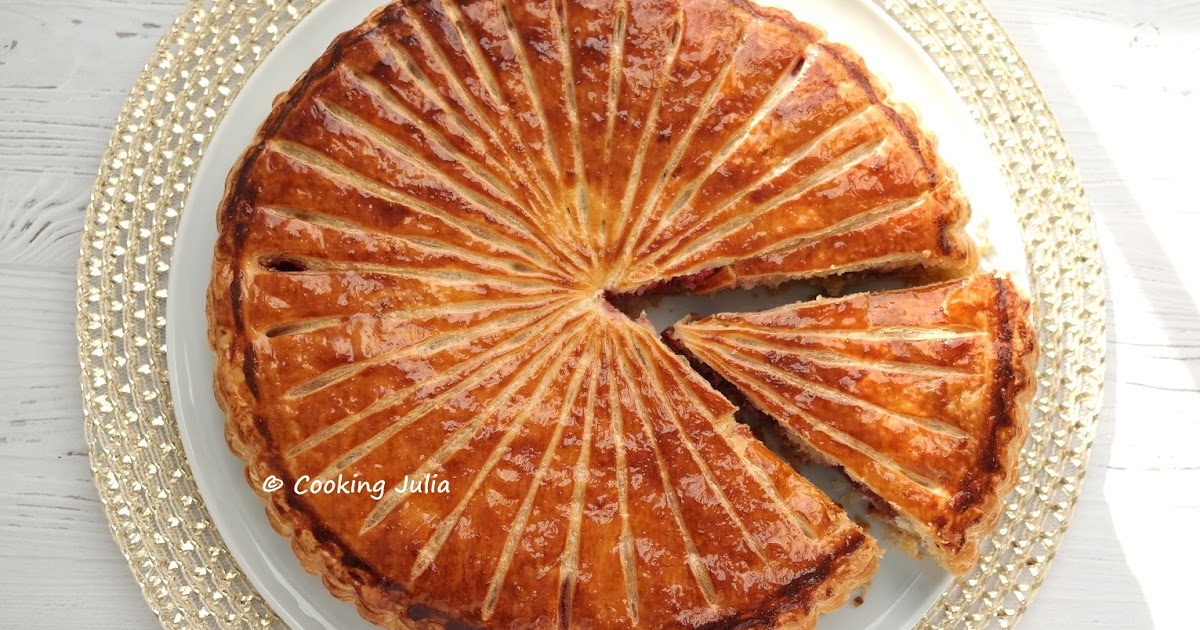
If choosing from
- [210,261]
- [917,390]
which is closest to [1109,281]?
[917,390]

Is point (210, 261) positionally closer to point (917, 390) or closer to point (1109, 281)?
point (917, 390)

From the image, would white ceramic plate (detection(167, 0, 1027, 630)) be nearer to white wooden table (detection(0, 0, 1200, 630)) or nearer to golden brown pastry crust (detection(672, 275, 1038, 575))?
golden brown pastry crust (detection(672, 275, 1038, 575))

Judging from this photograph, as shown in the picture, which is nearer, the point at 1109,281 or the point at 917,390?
the point at 917,390

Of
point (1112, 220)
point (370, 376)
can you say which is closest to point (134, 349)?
A: point (370, 376)

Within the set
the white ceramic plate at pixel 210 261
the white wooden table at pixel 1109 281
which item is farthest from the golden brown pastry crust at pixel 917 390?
the white wooden table at pixel 1109 281

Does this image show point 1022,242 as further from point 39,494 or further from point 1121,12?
point 39,494

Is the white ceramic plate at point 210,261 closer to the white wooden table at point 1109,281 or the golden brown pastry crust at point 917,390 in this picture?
the golden brown pastry crust at point 917,390
